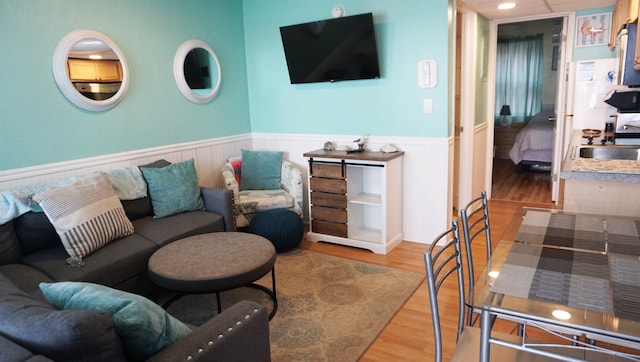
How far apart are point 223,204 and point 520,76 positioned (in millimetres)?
6792

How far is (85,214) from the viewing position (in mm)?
2635

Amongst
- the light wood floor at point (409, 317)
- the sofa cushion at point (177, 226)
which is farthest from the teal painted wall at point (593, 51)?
the sofa cushion at point (177, 226)

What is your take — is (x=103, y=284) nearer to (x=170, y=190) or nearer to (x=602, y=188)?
(x=170, y=190)

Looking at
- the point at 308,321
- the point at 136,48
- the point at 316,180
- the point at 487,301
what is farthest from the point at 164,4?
the point at 487,301

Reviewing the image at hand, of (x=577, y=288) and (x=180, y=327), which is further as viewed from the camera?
(x=180, y=327)

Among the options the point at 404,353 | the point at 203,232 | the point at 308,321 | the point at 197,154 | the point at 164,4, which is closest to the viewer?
the point at 404,353

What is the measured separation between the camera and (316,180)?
3889mm

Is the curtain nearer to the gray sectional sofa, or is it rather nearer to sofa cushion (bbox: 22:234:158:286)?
the gray sectional sofa

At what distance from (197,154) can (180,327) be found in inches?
113

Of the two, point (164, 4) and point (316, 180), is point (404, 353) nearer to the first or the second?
point (316, 180)

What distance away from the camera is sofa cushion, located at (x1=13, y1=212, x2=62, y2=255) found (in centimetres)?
261

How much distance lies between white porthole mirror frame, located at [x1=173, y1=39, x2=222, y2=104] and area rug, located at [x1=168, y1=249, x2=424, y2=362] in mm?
1728

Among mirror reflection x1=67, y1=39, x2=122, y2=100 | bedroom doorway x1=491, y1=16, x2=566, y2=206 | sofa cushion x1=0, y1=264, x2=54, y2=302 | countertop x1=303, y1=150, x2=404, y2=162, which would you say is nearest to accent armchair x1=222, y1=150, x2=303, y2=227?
countertop x1=303, y1=150, x2=404, y2=162

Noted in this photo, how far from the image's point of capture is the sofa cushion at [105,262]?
7.97 feet
